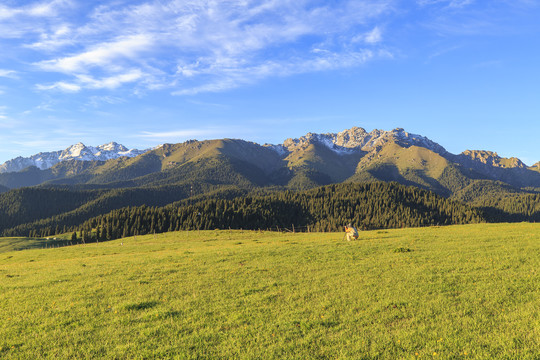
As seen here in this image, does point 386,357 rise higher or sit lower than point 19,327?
higher

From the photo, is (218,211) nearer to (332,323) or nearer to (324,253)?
(324,253)

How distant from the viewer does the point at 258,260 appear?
3064 cm

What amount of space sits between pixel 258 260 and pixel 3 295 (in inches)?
803

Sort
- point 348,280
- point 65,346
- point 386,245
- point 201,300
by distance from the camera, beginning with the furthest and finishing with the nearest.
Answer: point 386,245
point 348,280
point 201,300
point 65,346

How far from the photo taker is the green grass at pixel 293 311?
11922 mm

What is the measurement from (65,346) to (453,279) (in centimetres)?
2190

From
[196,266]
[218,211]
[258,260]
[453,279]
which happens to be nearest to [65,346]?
[196,266]

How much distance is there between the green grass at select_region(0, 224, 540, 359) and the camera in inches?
→ 469

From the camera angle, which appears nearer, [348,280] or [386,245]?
[348,280]

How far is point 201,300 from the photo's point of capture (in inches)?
719

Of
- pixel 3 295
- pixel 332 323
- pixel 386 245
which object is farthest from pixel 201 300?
pixel 386 245

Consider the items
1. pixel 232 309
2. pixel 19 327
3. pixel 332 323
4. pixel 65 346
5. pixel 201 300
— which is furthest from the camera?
pixel 201 300

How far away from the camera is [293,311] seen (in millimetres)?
15641

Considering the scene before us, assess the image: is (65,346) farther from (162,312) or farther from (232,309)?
(232,309)
